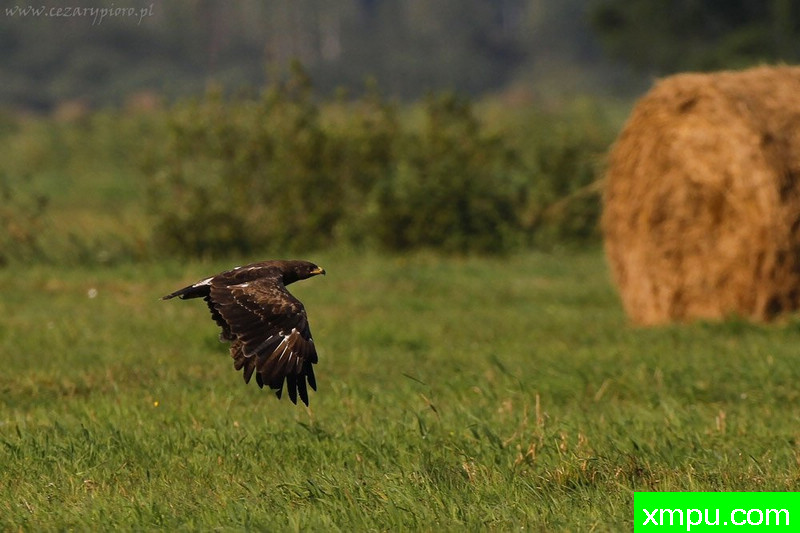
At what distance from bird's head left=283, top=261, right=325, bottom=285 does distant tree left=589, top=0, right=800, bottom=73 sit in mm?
27496

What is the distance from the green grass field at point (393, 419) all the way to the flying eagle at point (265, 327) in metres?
0.46

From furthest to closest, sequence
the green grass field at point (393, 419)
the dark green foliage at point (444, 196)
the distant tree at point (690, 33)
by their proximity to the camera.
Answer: the distant tree at point (690, 33) < the dark green foliage at point (444, 196) < the green grass field at point (393, 419)

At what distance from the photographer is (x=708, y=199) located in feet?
42.0

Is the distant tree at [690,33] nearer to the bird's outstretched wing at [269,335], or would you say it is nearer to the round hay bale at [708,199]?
the round hay bale at [708,199]

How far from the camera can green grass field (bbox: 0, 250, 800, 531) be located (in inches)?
232

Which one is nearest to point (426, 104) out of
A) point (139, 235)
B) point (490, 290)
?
point (139, 235)

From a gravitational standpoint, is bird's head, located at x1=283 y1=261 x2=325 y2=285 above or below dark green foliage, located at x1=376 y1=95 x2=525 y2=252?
above

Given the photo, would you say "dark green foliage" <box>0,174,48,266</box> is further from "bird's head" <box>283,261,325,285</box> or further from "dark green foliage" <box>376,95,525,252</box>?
"bird's head" <box>283,261,325,285</box>

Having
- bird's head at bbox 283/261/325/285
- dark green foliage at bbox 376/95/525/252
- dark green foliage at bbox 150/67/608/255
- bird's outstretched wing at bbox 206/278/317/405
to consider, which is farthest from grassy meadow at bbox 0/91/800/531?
dark green foliage at bbox 376/95/525/252

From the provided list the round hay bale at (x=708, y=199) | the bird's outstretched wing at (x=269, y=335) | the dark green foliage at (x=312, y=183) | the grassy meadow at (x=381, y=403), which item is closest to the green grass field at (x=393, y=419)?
the grassy meadow at (x=381, y=403)

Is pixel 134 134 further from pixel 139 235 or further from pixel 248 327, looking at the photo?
pixel 248 327

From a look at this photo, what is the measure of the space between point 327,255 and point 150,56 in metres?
75.1

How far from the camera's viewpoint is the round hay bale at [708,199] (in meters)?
11.8

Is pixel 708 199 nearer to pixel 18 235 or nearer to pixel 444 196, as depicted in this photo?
pixel 444 196
